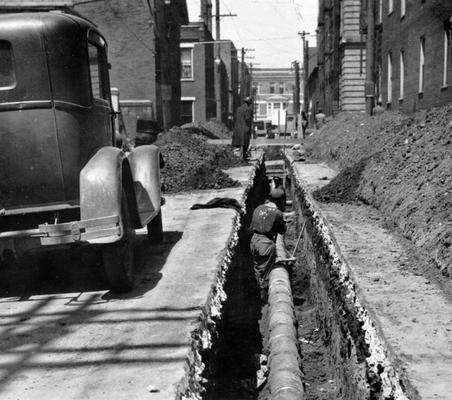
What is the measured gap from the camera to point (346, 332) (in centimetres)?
610

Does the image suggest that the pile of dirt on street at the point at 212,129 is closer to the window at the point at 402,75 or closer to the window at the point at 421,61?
the window at the point at 402,75

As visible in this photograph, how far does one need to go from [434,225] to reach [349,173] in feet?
19.9

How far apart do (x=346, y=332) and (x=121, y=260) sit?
2235mm

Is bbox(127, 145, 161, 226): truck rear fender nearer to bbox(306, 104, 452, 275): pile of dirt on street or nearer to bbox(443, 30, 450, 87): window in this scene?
bbox(306, 104, 452, 275): pile of dirt on street

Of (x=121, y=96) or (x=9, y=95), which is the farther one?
(x=121, y=96)

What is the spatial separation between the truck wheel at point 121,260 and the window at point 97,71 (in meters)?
1.34

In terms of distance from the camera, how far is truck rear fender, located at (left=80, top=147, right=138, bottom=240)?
18.9 ft

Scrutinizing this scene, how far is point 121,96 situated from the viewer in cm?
2483

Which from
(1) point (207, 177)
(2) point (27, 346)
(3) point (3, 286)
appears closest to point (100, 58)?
(3) point (3, 286)

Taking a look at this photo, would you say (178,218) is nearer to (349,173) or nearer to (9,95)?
(349,173)

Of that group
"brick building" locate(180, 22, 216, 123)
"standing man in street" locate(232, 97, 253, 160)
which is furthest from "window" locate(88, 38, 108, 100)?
"brick building" locate(180, 22, 216, 123)

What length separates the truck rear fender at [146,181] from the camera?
23.4 feet

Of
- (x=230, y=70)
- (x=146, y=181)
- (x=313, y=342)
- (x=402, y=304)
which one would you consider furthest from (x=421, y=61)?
(x=230, y=70)

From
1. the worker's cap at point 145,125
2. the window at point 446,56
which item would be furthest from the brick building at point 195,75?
the worker's cap at point 145,125
